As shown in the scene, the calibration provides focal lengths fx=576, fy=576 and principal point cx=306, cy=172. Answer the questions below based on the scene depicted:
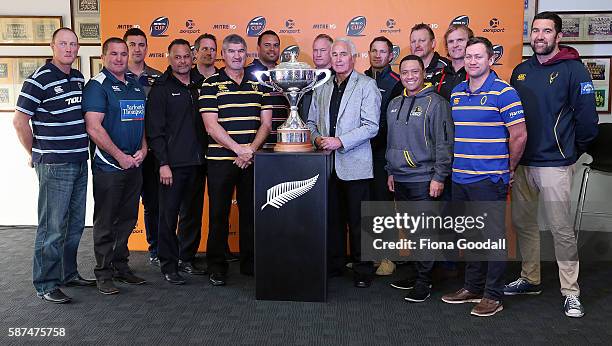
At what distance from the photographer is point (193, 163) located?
3.84 meters

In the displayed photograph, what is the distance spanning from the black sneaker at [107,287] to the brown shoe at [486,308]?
2.14 meters

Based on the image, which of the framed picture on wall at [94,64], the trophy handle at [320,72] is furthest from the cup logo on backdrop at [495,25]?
the framed picture on wall at [94,64]

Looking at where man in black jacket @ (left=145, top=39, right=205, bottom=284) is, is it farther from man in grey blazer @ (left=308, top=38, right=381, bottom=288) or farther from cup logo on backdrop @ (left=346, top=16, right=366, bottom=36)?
cup logo on backdrop @ (left=346, top=16, right=366, bottom=36)

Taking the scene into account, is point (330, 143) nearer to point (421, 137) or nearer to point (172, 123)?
point (421, 137)

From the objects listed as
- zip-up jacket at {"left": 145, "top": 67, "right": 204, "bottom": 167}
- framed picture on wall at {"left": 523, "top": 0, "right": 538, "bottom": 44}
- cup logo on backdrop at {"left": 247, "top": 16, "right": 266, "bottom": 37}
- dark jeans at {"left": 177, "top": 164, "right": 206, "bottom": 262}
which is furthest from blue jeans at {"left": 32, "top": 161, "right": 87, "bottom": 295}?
framed picture on wall at {"left": 523, "top": 0, "right": 538, "bottom": 44}

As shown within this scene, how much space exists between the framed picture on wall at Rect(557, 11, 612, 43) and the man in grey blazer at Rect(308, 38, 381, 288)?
101 inches

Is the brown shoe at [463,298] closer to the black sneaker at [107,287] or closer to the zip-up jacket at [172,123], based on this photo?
the zip-up jacket at [172,123]

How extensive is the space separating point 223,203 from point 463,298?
1.60 metres

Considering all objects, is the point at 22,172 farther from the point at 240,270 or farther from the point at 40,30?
the point at 240,270

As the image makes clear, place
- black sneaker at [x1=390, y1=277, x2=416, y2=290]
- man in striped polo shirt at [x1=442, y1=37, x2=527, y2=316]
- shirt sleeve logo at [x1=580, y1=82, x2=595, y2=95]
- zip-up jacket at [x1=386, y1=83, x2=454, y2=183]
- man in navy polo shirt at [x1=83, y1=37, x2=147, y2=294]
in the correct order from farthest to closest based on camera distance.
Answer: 1. black sneaker at [x1=390, y1=277, x2=416, y2=290]
2. man in navy polo shirt at [x1=83, y1=37, x2=147, y2=294]
3. zip-up jacket at [x1=386, y1=83, x2=454, y2=183]
4. shirt sleeve logo at [x1=580, y1=82, x2=595, y2=95]
5. man in striped polo shirt at [x1=442, y1=37, x2=527, y2=316]

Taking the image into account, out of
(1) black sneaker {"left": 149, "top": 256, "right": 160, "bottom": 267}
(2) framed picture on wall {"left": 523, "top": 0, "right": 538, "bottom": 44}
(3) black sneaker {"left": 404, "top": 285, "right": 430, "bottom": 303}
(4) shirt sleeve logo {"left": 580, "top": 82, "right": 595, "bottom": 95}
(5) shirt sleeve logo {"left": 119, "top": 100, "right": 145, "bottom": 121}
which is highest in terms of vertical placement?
(2) framed picture on wall {"left": 523, "top": 0, "right": 538, "bottom": 44}

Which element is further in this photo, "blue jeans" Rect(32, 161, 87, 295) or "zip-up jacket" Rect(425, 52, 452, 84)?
"zip-up jacket" Rect(425, 52, 452, 84)

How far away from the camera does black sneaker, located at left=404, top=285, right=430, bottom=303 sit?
3.39 meters

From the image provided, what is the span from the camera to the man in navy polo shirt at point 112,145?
3449 mm
